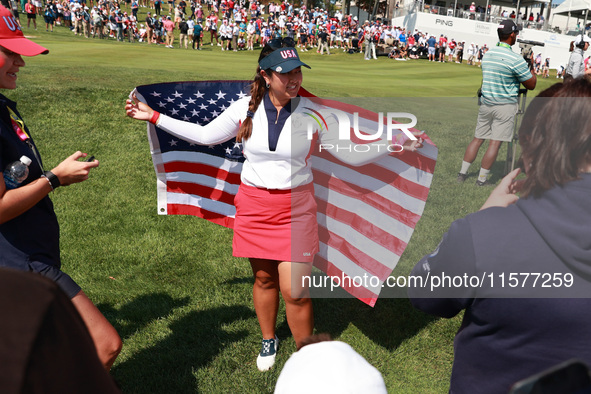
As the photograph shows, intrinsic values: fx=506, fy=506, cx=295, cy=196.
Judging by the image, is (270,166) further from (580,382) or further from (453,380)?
(580,382)

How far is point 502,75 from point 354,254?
4.81m

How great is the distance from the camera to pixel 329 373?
1256mm

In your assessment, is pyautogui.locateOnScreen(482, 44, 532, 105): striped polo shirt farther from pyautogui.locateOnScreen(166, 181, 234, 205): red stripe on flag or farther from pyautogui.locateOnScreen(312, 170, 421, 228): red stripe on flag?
pyautogui.locateOnScreen(166, 181, 234, 205): red stripe on flag

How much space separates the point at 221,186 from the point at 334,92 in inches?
350

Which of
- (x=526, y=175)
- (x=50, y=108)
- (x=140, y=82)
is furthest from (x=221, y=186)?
(x=140, y=82)

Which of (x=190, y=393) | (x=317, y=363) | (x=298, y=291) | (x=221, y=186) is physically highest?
(x=317, y=363)

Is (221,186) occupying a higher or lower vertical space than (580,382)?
lower

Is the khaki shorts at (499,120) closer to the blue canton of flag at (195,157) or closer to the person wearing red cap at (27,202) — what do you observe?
the blue canton of flag at (195,157)

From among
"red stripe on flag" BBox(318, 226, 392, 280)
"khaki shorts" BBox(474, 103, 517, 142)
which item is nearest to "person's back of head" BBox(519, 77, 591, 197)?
"red stripe on flag" BBox(318, 226, 392, 280)

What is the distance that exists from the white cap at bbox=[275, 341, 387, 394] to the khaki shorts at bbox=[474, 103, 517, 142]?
277 inches

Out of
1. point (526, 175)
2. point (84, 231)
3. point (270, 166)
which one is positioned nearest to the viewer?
point (526, 175)

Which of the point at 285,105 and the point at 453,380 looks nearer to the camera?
the point at 453,380

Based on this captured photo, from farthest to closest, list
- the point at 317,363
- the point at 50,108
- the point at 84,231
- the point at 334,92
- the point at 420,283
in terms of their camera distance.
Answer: the point at 334,92
the point at 50,108
the point at 84,231
the point at 420,283
the point at 317,363

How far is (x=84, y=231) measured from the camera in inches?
242
